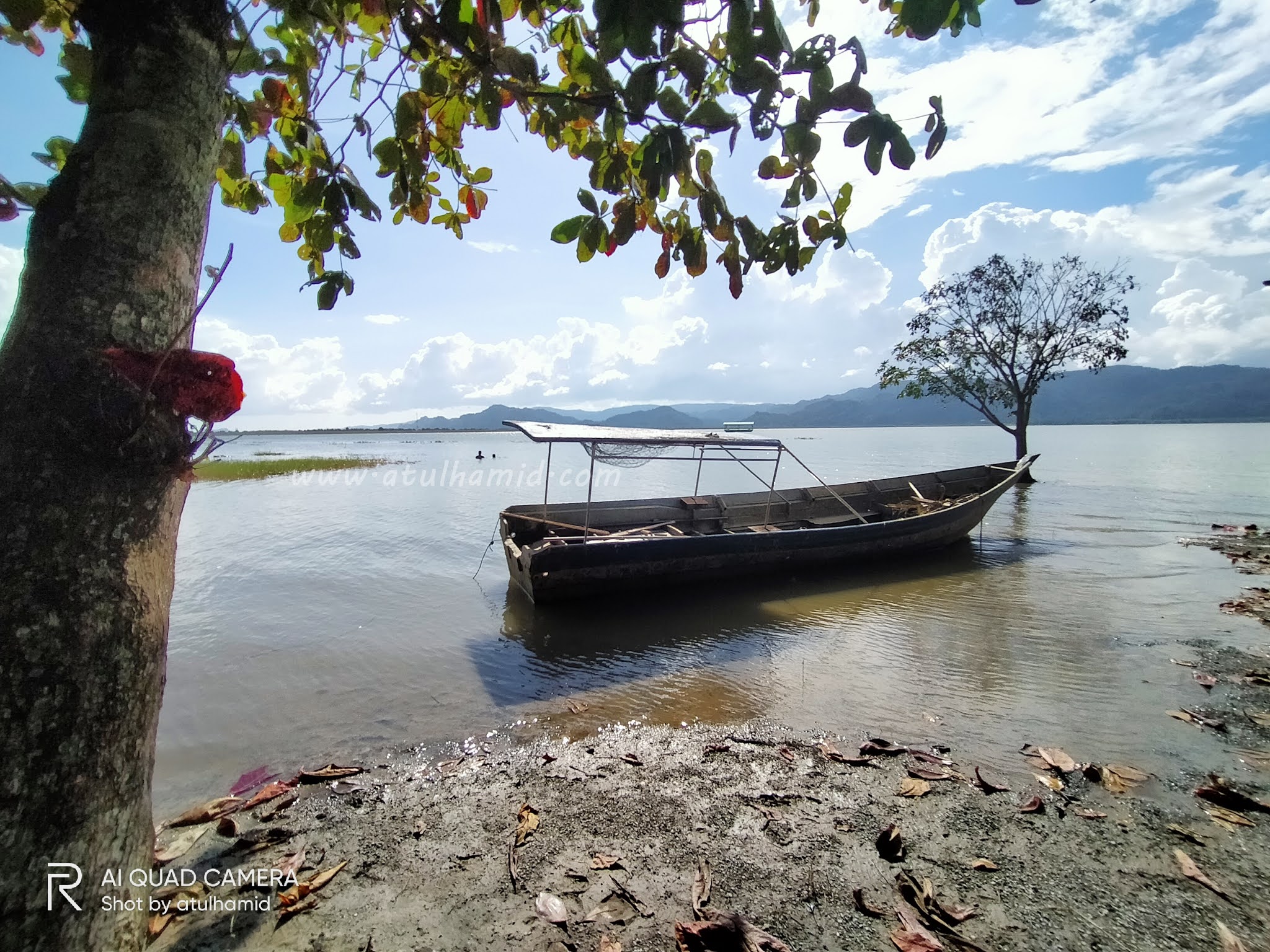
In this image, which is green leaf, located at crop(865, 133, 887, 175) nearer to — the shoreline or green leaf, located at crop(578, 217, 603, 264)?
green leaf, located at crop(578, 217, 603, 264)

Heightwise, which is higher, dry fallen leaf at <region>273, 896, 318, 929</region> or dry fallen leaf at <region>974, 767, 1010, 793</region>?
dry fallen leaf at <region>974, 767, 1010, 793</region>

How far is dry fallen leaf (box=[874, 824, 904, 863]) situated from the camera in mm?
3344

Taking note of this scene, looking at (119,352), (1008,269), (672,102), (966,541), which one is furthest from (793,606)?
(1008,269)

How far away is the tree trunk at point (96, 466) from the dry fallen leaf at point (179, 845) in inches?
105

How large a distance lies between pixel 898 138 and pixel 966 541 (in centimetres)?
1609

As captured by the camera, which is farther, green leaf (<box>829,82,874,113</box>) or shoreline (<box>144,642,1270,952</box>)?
shoreline (<box>144,642,1270,952</box>)

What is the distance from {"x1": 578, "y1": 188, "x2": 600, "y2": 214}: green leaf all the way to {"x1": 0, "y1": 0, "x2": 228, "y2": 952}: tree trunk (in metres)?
1.01

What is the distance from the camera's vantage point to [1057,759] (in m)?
4.59

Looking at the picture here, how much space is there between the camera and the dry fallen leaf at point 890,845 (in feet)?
11.0

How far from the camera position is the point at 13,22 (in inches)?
67.2

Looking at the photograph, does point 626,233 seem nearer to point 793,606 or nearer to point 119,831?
point 119,831

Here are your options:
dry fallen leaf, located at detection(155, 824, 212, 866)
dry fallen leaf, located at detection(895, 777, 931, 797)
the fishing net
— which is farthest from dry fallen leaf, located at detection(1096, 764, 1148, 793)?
the fishing net

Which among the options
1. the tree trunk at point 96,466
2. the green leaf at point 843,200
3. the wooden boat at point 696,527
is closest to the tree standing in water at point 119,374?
the tree trunk at point 96,466

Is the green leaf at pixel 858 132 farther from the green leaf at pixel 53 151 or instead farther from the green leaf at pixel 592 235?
the green leaf at pixel 53 151
